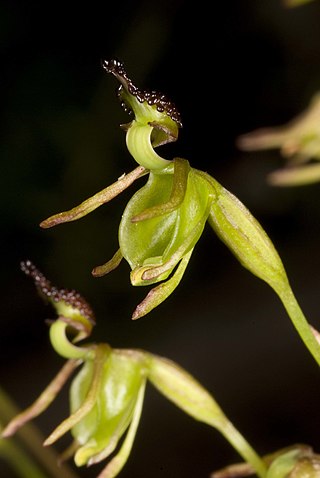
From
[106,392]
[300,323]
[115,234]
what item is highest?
[115,234]

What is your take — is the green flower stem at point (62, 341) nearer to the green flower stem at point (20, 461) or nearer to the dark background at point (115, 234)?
the green flower stem at point (20, 461)

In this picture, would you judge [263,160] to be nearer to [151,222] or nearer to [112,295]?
[112,295]

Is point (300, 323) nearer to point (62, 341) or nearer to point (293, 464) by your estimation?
point (293, 464)

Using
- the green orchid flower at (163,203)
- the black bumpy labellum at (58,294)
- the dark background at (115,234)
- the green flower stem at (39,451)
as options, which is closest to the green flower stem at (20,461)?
the green flower stem at (39,451)

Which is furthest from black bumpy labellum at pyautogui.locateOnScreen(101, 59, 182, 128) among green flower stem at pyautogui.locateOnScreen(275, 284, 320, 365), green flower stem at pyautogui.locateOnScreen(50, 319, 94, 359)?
green flower stem at pyautogui.locateOnScreen(50, 319, 94, 359)

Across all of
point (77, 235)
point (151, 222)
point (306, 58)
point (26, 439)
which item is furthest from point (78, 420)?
point (306, 58)

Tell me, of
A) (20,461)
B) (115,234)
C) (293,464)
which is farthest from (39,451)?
(115,234)

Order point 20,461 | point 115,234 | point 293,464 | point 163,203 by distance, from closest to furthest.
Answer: point 163,203
point 293,464
point 20,461
point 115,234
